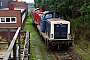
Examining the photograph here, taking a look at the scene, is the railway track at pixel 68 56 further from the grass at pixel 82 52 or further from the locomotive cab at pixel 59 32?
the locomotive cab at pixel 59 32

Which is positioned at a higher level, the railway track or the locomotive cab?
the locomotive cab

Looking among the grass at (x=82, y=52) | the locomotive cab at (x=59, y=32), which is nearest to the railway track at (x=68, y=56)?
the grass at (x=82, y=52)

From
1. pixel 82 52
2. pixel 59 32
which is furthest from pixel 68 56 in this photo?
pixel 59 32

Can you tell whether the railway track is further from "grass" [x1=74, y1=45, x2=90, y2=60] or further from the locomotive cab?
the locomotive cab

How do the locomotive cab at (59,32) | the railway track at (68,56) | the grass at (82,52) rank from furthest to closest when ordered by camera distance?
the locomotive cab at (59,32), the grass at (82,52), the railway track at (68,56)

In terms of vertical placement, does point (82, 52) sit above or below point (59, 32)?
below

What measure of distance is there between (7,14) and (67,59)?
37.7ft

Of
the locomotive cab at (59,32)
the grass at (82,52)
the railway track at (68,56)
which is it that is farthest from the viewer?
the locomotive cab at (59,32)

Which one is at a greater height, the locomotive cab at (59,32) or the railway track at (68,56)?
the locomotive cab at (59,32)

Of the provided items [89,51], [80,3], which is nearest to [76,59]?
[89,51]

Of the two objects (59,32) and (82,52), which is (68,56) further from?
(59,32)

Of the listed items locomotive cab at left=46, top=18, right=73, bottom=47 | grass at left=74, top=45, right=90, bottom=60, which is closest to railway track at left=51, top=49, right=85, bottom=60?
grass at left=74, top=45, right=90, bottom=60

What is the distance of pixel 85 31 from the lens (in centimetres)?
2180

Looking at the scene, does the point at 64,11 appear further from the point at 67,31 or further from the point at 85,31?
the point at 67,31
